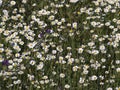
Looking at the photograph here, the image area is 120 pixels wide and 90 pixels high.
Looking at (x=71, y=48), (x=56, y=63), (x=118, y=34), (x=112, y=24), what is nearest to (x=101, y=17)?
(x=112, y=24)

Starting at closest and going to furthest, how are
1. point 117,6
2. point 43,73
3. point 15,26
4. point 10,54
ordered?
point 43,73 < point 10,54 < point 15,26 < point 117,6

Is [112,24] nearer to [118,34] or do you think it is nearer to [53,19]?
[118,34]

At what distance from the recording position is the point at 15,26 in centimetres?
620

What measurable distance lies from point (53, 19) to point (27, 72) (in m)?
1.39

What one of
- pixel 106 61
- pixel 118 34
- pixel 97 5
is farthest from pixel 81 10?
pixel 106 61

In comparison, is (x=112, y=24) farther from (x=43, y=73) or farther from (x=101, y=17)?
(x=43, y=73)

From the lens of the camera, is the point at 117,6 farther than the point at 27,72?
Yes

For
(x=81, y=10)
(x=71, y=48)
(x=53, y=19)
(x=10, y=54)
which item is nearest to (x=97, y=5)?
(x=81, y=10)

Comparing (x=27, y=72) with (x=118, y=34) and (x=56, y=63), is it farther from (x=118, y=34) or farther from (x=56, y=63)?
(x=118, y=34)

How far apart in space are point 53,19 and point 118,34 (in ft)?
3.65

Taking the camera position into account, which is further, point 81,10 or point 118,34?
point 81,10

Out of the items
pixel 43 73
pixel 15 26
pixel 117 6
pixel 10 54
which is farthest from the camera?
pixel 117 6

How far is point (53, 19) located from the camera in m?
6.41

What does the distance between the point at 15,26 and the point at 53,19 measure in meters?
0.61
